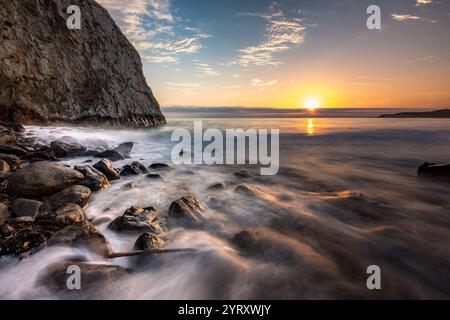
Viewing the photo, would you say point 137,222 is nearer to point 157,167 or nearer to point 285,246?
point 285,246

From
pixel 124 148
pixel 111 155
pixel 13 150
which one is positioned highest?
pixel 13 150

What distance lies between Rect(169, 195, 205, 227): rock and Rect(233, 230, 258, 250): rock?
2.63 ft

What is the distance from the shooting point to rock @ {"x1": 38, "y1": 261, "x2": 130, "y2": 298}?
2518mm

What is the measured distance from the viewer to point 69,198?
4.41 m

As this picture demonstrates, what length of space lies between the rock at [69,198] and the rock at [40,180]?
0.27 meters

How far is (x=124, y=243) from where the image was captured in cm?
338

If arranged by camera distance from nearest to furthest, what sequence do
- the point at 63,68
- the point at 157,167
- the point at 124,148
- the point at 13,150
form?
1. the point at 13,150
2. the point at 157,167
3. the point at 124,148
4. the point at 63,68

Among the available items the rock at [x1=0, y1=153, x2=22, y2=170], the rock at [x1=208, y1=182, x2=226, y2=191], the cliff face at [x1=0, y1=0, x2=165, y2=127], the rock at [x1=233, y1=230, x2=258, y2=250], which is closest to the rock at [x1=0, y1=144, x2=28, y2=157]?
the rock at [x1=0, y1=153, x2=22, y2=170]

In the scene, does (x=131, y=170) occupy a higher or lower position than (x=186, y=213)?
higher

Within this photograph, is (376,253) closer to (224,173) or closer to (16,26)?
(224,173)

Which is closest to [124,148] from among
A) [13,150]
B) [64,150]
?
[64,150]

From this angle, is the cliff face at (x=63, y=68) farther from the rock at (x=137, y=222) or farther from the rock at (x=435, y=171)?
the rock at (x=435, y=171)

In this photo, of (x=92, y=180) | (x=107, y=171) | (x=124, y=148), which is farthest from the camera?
(x=124, y=148)

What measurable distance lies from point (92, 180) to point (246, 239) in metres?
3.96
